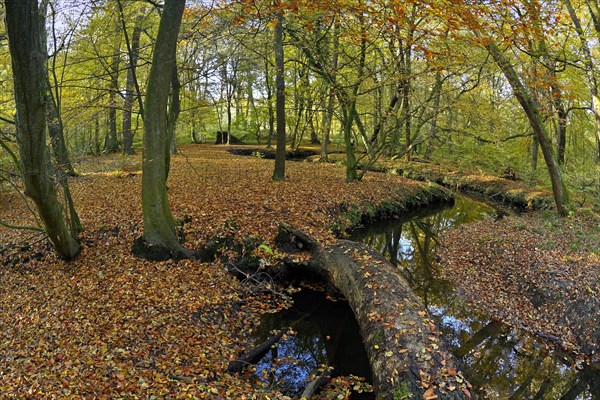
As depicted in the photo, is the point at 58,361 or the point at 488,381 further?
the point at 488,381

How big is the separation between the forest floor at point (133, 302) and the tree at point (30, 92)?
1.68 meters

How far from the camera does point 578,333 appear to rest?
6.30 meters

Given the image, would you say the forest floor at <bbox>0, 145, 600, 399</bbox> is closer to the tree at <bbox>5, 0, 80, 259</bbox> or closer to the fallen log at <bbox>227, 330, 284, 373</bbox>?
the fallen log at <bbox>227, 330, 284, 373</bbox>

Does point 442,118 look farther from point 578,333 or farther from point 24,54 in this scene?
point 24,54

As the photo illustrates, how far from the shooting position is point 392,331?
5.41 m

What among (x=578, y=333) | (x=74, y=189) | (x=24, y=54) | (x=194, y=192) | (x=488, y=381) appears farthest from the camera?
(x=74, y=189)

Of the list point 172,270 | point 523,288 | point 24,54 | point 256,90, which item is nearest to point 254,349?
point 172,270

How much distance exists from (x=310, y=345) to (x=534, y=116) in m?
9.57

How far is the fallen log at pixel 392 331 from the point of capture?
4539 mm

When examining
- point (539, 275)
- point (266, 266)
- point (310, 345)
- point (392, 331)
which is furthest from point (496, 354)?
point (266, 266)

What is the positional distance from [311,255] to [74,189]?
853 cm

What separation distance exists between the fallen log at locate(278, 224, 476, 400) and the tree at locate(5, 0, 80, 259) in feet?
17.3

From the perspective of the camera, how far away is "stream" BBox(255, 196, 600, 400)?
5.43 metres

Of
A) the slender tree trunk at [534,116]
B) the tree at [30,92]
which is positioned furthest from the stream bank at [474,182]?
the tree at [30,92]
